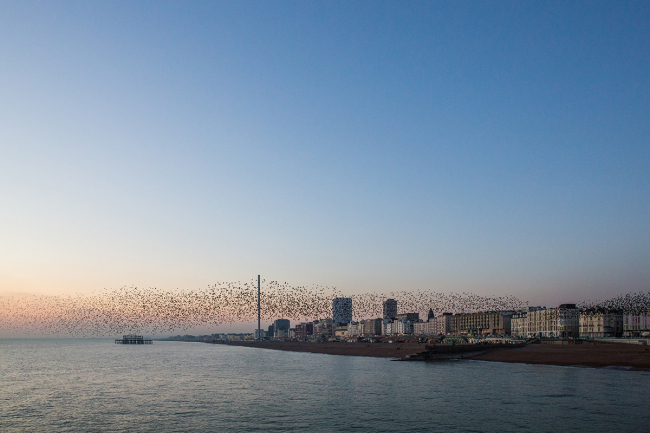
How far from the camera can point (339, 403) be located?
49.6 m

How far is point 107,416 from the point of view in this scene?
43.8 m

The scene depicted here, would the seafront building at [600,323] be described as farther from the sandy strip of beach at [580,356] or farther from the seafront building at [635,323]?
the sandy strip of beach at [580,356]

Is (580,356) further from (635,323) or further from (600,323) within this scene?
(600,323)

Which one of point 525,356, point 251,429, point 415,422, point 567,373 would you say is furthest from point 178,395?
point 525,356

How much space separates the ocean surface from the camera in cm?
3881

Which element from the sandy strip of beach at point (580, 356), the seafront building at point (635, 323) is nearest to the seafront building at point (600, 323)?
the seafront building at point (635, 323)

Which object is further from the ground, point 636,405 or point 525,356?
point 636,405

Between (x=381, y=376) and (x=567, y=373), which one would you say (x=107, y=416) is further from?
(x=567, y=373)

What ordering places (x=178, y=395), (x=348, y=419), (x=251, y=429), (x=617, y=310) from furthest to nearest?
(x=617, y=310), (x=178, y=395), (x=348, y=419), (x=251, y=429)

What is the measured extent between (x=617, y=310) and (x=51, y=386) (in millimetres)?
186324

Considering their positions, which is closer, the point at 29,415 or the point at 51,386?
the point at 29,415

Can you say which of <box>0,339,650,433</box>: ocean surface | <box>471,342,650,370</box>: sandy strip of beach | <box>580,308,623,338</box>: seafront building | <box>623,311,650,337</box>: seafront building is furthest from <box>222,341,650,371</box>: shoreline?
<box>580,308,623,338</box>: seafront building

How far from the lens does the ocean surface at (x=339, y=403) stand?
38.8 metres

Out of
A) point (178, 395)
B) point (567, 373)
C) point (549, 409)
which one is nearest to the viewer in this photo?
point (549, 409)
